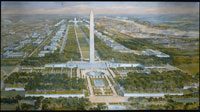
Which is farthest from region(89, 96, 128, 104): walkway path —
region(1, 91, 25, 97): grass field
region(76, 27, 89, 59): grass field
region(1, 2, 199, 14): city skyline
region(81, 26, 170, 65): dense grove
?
region(1, 2, 199, 14): city skyline

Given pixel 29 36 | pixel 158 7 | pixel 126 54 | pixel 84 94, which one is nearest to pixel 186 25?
pixel 158 7

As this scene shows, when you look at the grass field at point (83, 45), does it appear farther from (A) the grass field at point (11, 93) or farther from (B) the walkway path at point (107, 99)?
(A) the grass field at point (11, 93)

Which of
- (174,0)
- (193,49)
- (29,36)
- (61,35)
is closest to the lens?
(174,0)

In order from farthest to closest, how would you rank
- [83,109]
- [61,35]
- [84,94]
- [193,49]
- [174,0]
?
[61,35]
[193,49]
[174,0]
[84,94]
[83,109]

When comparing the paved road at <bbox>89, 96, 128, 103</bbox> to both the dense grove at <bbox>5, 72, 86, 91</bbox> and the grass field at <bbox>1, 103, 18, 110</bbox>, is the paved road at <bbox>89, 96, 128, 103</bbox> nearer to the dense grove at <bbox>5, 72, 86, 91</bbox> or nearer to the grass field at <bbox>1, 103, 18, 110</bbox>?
the dense grove at <bbox>5, 72, 86, 91</bbox>

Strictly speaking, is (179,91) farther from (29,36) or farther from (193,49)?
(29,36)

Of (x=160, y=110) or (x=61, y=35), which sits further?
(x=61, y=35)

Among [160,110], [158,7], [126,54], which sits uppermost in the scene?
[158,7]

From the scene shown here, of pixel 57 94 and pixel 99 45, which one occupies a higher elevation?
pixel 99 45
